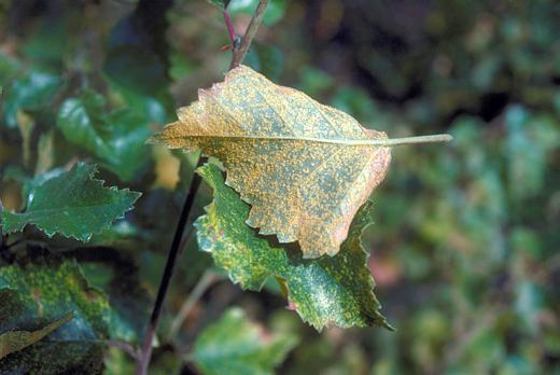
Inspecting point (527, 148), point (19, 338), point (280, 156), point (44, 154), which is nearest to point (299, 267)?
point (280, 156)

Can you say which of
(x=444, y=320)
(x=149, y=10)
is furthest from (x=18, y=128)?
(x=444, y=320)

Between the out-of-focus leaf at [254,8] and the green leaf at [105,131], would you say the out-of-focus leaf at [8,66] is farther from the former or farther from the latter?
the out-of-focus leaf at [254,8]

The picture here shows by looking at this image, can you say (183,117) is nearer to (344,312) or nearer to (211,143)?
(211,143)

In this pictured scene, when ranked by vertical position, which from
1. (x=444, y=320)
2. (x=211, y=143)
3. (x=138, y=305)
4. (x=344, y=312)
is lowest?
(x=444, y=320)

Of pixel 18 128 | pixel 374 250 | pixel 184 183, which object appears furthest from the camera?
pixel 374 250

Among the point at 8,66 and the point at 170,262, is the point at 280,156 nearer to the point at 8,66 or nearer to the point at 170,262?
the point at 170,262

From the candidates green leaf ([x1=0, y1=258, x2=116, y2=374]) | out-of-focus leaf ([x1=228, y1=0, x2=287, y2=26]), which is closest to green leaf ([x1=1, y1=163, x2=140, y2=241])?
green leaf ([x1=0, y1=258, x2=116, y2=374])

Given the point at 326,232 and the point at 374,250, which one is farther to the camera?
the point at 374,250
